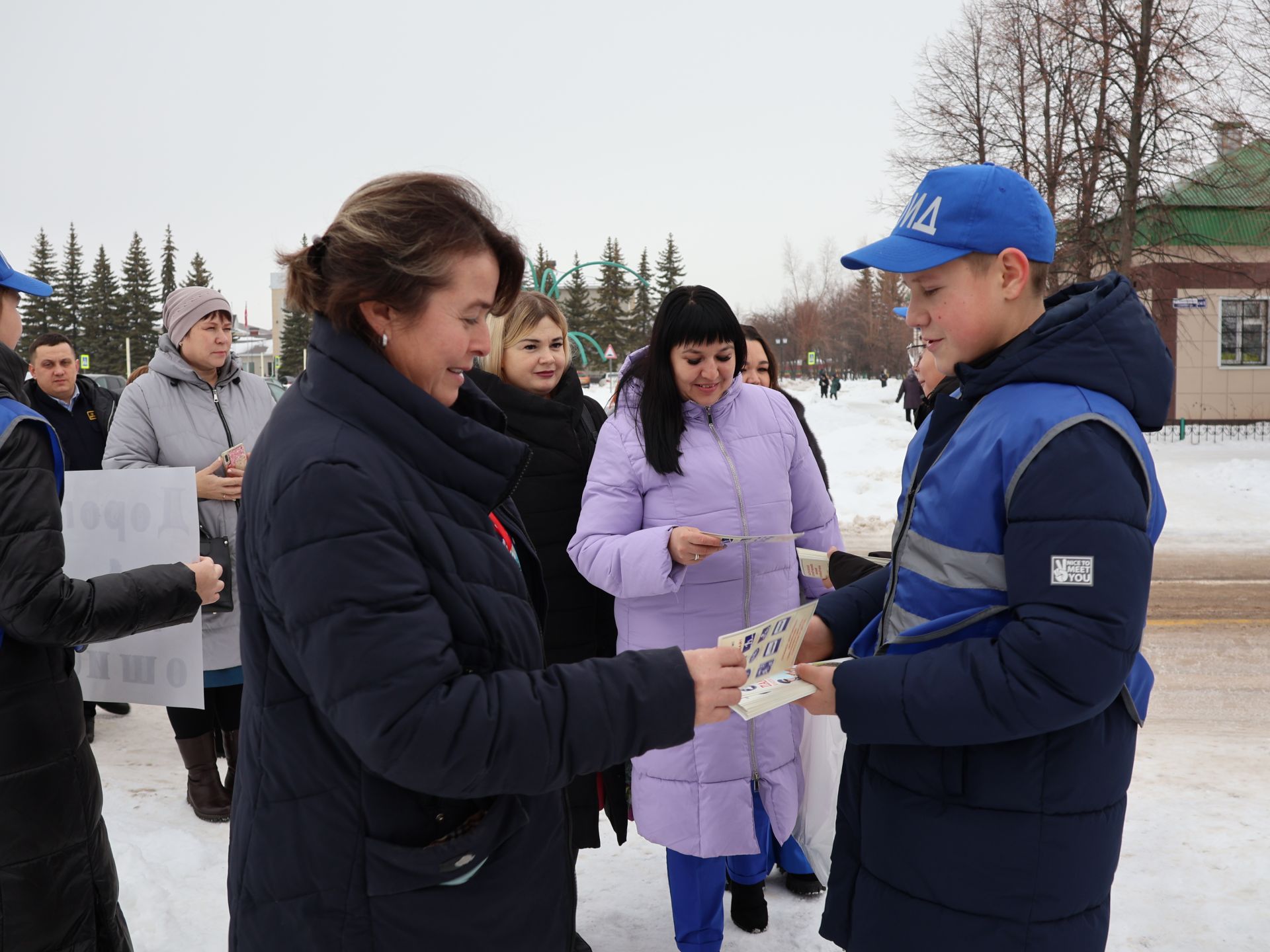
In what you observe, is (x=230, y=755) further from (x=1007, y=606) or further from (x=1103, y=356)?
(x=1103, y=356)

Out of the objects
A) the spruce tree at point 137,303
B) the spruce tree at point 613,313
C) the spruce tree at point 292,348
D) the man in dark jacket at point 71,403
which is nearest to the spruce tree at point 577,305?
the spruce tree at point 613,313

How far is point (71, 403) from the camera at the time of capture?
22.6 feet

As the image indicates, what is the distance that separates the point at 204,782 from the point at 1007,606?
436 cm

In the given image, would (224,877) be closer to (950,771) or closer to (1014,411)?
(950,771)

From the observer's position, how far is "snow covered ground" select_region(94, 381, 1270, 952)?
3.71m

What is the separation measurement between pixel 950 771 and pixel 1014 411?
0.73 meters

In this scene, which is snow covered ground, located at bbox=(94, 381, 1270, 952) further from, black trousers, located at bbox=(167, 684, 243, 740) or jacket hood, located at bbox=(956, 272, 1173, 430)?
jacket hood, located at bbox=(956, 272, 1173, 430)

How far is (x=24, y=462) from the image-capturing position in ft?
8.04

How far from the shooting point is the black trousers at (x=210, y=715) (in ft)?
16.3

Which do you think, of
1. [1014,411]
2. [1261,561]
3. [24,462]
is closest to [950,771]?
[1014,411]

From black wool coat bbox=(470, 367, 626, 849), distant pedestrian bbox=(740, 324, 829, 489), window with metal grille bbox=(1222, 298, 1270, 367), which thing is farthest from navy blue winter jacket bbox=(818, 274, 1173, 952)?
window with metal grille bbox=(1222, 298, 1270, 367)

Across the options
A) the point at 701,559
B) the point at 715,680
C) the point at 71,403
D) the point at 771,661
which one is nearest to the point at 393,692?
the point at 715,680

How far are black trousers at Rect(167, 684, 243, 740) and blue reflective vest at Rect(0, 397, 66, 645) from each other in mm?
2645

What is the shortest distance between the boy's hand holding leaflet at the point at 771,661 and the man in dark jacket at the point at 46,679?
1.70 meters
